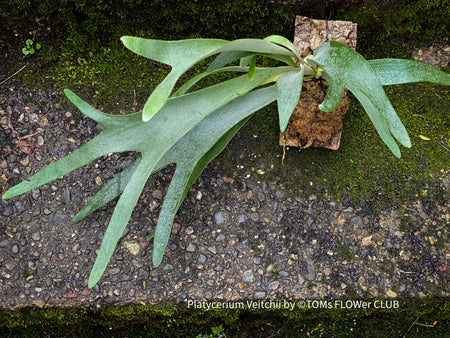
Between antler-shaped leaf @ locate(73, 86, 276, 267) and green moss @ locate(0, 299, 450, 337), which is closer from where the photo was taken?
antler-shaped leaf @ locate(73, 86, 276, 267)

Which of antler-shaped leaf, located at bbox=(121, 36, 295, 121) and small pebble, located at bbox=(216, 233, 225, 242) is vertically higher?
antler-shaped leaf, located at bbox=(121, 36, 295, 121)

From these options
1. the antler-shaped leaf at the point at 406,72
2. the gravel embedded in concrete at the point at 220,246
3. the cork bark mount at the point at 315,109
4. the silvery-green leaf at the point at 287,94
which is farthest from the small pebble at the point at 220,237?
the antler-shaped leaf at the point at 406,72

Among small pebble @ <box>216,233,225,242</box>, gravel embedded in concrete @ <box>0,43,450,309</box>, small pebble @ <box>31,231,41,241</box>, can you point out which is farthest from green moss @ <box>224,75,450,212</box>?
small pebble @ <box>31,231,41,241</box>

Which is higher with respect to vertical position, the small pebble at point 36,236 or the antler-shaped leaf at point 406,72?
the antler-shaped leaf at point 406,72

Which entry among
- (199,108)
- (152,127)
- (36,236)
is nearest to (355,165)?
(199,108)

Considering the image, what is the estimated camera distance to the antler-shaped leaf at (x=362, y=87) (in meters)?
1.04

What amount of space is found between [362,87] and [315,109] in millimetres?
338

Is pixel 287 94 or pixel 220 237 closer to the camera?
pixel 287 94

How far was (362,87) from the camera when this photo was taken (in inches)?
41.4

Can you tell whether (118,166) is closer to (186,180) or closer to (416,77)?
(186,180)

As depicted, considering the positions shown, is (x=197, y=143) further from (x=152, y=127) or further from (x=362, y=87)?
(x=362, y=87)

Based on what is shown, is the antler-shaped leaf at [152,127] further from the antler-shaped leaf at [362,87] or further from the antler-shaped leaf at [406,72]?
the antler-shaped leaf at [406,72]

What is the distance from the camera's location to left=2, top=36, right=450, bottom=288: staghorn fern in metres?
1.05

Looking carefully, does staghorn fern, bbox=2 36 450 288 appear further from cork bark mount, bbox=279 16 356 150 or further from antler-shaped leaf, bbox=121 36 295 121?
cork bark mount, bbox=279 16 356 150
